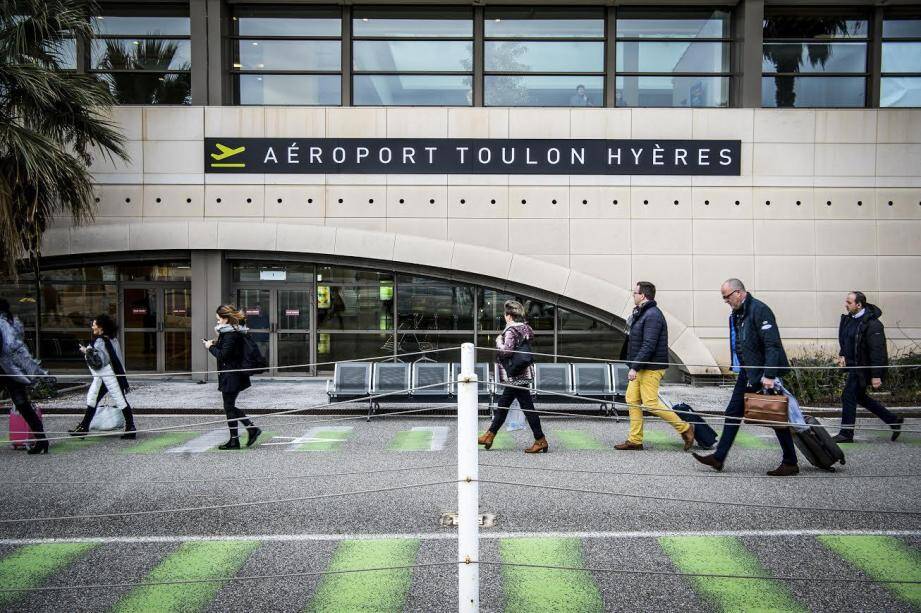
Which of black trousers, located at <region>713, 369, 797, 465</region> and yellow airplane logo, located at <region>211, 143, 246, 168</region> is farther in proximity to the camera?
yellow airplane logo, located at <region>211, 143, 246, 168</region>

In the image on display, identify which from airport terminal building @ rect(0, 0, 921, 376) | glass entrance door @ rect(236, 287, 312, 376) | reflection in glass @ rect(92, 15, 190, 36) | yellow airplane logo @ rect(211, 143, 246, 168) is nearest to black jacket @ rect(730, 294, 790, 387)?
airport terminal building @ rect(0, 0, 921, 376)

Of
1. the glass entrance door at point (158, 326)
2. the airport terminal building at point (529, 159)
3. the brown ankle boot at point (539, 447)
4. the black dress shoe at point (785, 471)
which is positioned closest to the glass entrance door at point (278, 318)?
the airport terminal building at point (529, 159)

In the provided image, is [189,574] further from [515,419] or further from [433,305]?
[433,305]

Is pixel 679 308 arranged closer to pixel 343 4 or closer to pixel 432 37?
pixel 432 37

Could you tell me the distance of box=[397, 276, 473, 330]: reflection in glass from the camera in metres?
18.6

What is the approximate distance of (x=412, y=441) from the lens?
10.4 metres

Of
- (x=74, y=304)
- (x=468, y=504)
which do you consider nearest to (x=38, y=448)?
(x=468, y=504)

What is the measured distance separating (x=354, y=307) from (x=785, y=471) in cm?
1237

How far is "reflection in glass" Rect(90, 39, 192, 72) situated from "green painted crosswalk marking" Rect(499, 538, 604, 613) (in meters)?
16.2

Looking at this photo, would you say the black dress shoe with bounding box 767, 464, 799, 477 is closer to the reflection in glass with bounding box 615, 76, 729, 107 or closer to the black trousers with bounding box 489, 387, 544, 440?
the black trousers with bounding box 489, 387, 544, 440

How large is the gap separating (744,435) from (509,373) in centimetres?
351

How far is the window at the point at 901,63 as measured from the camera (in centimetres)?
1823

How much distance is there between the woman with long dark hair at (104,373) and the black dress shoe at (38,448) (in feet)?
2.31

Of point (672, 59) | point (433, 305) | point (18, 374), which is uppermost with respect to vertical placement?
point (672, 59)
